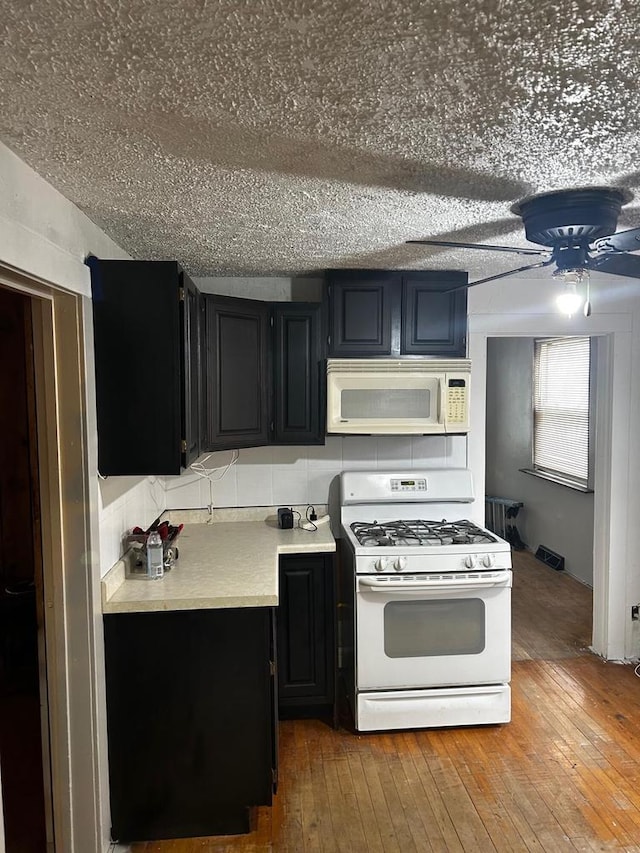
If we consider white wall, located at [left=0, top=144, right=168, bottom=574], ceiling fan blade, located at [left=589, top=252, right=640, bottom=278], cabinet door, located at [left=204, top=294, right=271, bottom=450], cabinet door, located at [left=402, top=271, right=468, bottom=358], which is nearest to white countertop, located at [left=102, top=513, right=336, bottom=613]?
white wall, located at [left=0, top=144, right=168, bottom=574]

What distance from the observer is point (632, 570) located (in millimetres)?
3604

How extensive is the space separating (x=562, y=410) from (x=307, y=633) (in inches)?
127

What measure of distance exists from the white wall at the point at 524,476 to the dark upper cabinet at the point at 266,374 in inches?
108

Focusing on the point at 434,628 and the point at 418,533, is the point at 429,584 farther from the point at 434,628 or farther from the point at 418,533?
the point at 418,533

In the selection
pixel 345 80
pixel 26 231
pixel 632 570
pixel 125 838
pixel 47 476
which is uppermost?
pixel 345 80

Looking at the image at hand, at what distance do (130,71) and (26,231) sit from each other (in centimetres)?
66

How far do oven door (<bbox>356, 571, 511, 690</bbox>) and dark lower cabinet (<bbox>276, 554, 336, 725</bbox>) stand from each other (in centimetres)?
18

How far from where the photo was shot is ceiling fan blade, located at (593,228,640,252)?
1.64 metres

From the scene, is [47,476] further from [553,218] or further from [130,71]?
[553,218]

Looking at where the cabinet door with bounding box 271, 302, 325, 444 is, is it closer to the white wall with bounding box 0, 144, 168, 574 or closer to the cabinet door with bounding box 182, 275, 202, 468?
the cabinet door with bounding box 182, 275, 202, 468

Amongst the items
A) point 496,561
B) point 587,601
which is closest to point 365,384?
point 496,561

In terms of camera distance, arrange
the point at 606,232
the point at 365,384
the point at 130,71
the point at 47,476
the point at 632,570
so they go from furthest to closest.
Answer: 1. the point at 632,570
2. the point at 365,384
3. the point at 47,476
4. the point at 606,232
5. the point at 130,71

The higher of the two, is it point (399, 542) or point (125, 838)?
point (399, 542)

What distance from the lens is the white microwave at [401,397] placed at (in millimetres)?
3152
